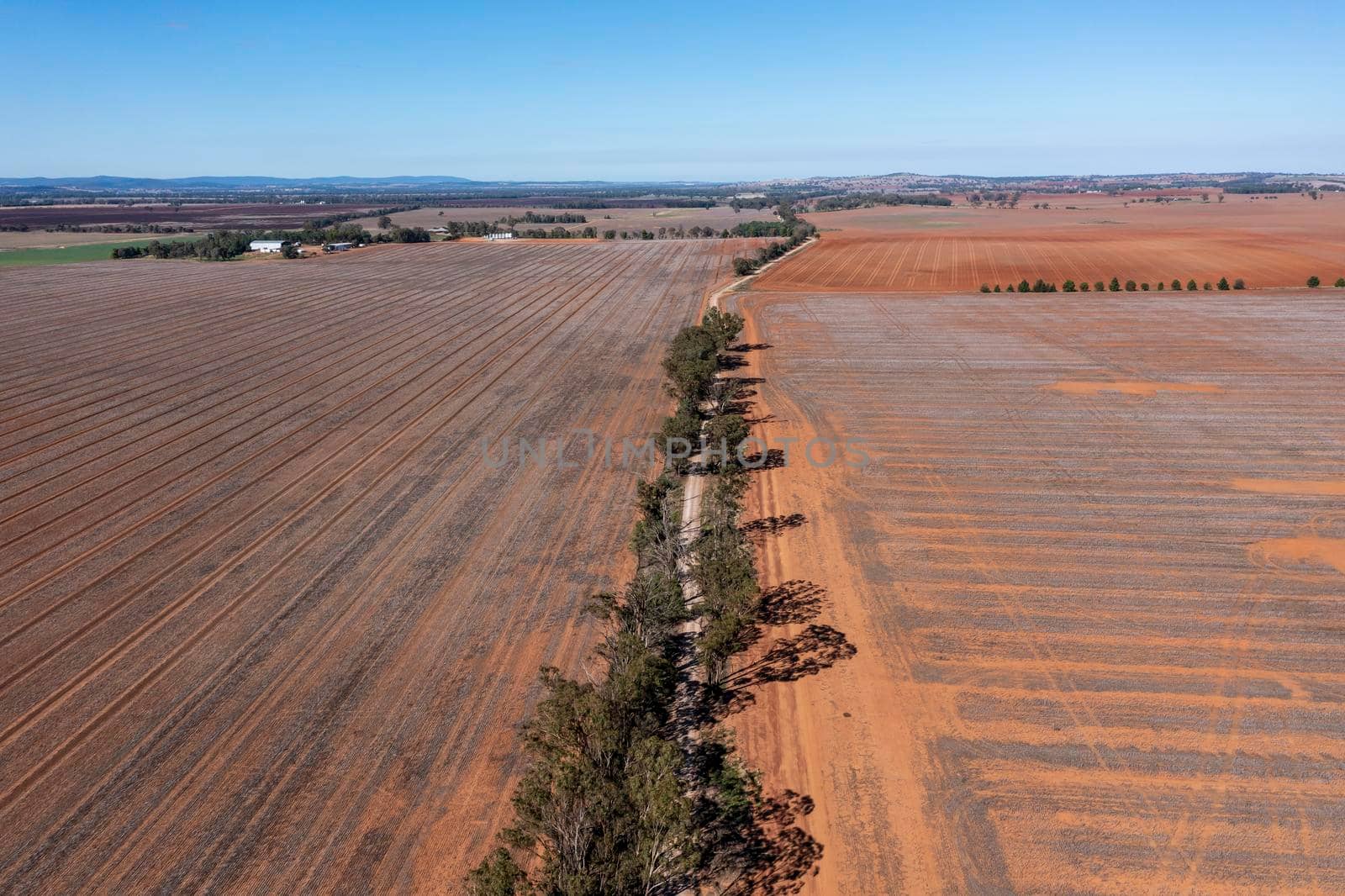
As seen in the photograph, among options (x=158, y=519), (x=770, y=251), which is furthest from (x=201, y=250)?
(x=158, y=519)

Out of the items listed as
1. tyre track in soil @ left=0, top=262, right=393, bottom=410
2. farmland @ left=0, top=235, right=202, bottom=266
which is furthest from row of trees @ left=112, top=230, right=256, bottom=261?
tyre track in soil @ left=0, top=262, right=393, bottom=410

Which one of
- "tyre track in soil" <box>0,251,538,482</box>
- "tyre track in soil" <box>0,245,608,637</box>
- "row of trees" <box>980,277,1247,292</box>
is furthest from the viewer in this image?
"row of trees" <box>980,277,1247,292</box>

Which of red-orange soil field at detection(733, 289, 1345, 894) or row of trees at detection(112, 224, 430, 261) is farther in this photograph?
row of trees at detection(112, 224, 430, 261)

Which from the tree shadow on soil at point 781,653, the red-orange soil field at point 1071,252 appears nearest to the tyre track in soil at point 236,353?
the tree shadow on soil at point 781,653

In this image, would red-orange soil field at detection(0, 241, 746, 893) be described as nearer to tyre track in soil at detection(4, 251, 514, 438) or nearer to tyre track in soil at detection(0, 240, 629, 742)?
tyre track in soil at detection(0, 240, 629, 742)

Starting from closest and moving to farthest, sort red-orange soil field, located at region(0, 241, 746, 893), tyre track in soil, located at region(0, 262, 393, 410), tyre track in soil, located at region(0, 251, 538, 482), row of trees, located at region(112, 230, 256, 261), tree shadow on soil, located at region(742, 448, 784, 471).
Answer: red-orange soil field, located at region(0, 241, 746, 893), tree shadow on soil, located at region(742, 448, 784, 471), tyre track in soil, located at region(0, 251, 538, 482), tyre track in soil, located at region(0, 262, 393, 410), row of trees, located at region(112, 230, 256, 261)

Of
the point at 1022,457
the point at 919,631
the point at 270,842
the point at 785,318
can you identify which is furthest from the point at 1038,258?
the point at 270,842

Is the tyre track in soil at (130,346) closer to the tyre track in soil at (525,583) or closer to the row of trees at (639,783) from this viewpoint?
the tyre track in soil at (525,583)
